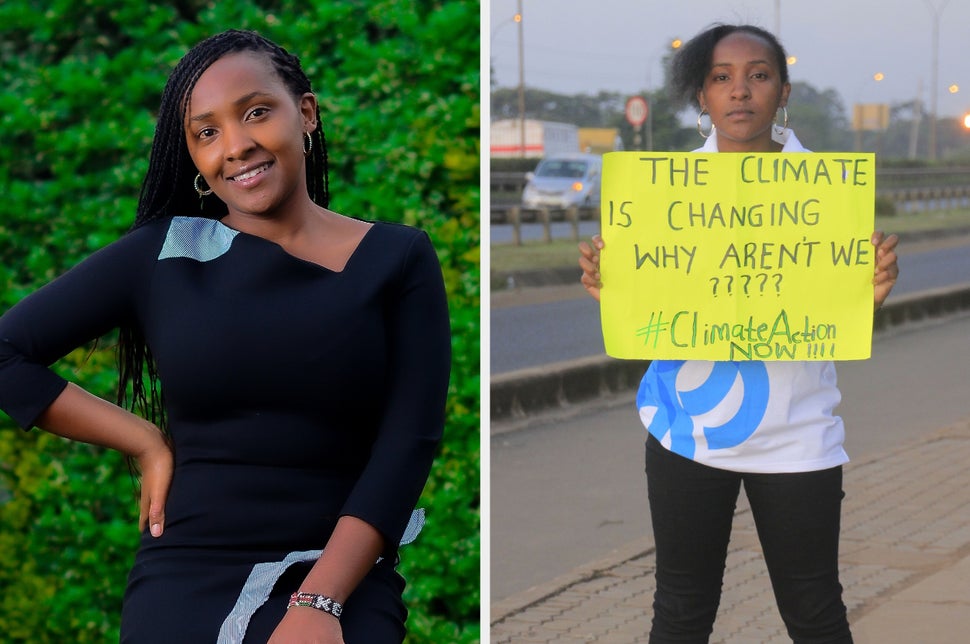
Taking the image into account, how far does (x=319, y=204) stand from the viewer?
2.55 meters

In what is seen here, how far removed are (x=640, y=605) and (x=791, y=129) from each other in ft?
7.86

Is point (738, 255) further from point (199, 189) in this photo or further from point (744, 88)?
point (199, 189)

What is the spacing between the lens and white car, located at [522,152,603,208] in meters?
17.3

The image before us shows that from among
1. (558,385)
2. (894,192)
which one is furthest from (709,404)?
(894,192)

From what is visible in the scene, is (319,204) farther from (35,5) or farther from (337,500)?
(35,5)

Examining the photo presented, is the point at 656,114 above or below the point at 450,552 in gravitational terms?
above

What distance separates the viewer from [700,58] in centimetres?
293

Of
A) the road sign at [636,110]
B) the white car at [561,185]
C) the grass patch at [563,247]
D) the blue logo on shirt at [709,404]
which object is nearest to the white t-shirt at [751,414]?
the blue logo on shirt at [709,404]

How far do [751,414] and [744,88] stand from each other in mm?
682

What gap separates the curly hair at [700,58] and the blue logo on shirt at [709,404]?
59cm

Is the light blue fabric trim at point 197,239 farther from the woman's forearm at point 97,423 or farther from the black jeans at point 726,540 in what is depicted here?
the black jeans at point 726,540

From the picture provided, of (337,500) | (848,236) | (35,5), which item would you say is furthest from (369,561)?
(35,5)

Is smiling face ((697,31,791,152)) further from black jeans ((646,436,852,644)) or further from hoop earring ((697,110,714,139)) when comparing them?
black jeans ((646,436,852,644))

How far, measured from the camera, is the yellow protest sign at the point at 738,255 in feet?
9.63
